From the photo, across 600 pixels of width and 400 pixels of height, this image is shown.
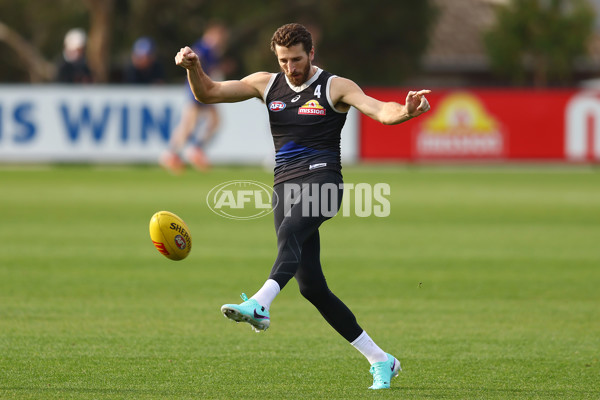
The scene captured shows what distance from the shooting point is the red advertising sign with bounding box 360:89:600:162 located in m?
28.2

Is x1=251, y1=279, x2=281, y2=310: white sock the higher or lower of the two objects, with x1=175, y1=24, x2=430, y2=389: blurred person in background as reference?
lower

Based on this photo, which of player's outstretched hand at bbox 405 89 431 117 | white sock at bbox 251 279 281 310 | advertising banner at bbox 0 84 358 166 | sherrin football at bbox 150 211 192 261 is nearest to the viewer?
white sock at bbox 251 279 281 310

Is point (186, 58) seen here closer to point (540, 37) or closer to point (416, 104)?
point (416, 104)

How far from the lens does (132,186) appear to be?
22484 mm

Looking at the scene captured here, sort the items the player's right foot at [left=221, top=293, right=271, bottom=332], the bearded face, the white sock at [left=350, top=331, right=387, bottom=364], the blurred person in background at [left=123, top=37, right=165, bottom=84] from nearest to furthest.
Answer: the player's right foot at [left=221, top=293, right=271, bottom=332] → the bearded face → the white sock at [left=350, top=331, right=387, bottom=364] → the blurred person in background at [left=123, top=37, right=165, bottom=84]

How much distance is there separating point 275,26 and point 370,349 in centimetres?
4387

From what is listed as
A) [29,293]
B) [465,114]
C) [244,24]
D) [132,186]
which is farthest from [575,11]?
[29,293]

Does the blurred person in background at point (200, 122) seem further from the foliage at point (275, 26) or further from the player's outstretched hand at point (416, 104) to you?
the foliage at point (275, 26)

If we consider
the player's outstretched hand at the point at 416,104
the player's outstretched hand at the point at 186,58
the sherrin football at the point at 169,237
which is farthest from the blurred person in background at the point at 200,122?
the player's outstretched hand at the point at 416,104

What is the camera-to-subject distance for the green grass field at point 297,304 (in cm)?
686

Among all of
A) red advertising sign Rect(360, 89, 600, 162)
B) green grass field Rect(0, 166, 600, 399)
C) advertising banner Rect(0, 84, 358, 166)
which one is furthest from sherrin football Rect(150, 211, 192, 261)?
red advertising sign Rect(360, 89, 600, 162)

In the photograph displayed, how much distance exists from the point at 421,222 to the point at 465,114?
458 inches

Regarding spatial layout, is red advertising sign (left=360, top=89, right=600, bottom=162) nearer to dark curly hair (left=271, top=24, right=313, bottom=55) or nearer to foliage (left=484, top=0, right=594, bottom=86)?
dark curly hair (left=271, top=24, right=313, bottom=55)

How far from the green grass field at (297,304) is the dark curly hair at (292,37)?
7.07 feet
